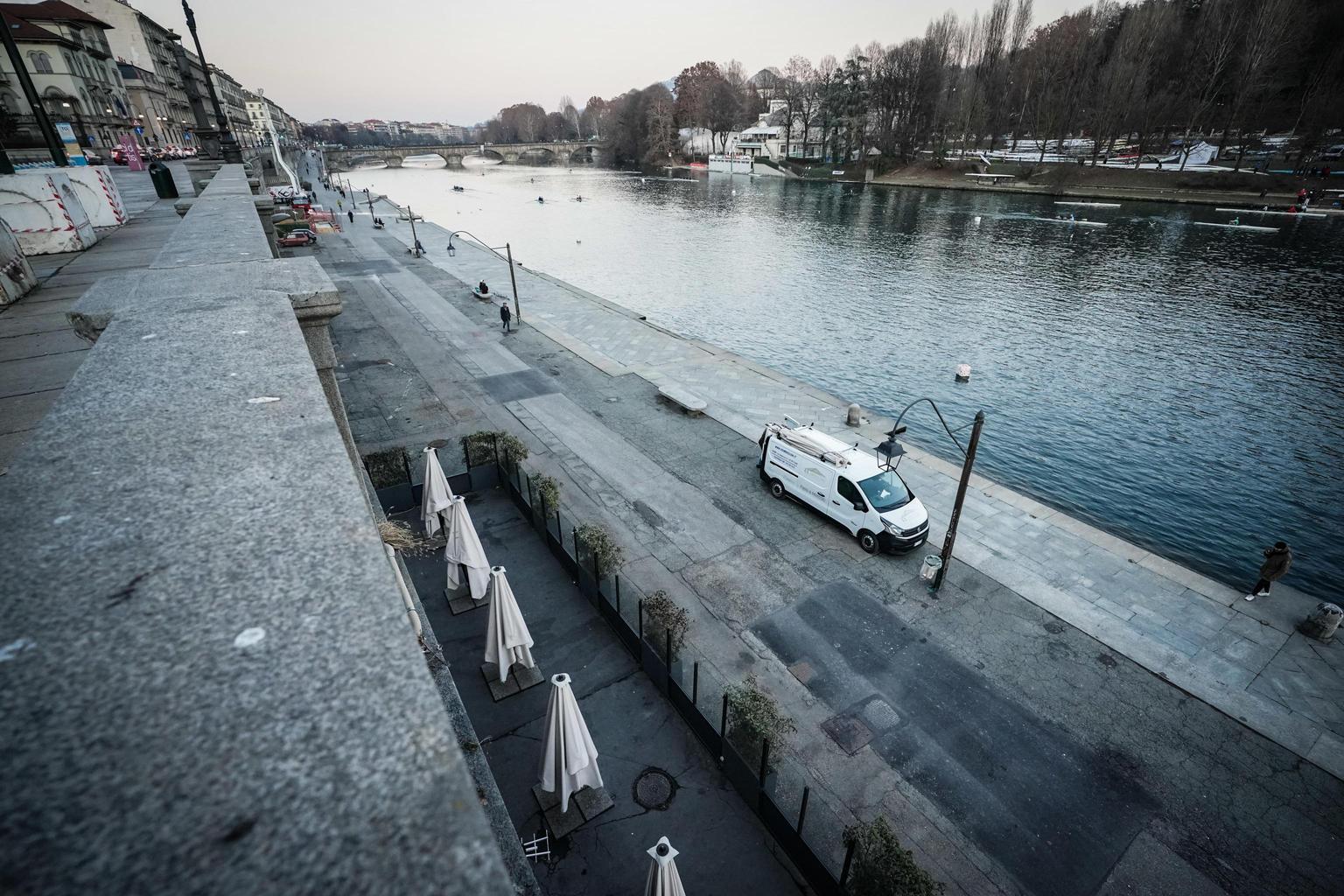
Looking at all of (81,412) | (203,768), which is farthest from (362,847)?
(81,412)

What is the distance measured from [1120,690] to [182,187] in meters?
38.8

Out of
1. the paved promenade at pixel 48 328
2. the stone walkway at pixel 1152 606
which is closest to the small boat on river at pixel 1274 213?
the stone walkway at pixel 1152 606

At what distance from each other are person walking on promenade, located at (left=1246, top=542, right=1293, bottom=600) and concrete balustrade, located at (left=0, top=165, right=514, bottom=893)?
1872cm

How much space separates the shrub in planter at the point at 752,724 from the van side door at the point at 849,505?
723 cm

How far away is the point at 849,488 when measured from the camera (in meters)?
15.5

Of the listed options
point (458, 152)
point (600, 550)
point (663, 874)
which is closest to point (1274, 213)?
point (600, 550)

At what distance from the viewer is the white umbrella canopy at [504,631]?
10.2m

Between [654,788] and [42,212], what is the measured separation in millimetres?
17644

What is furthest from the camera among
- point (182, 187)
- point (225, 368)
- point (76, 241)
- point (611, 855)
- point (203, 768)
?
point (182, 187)

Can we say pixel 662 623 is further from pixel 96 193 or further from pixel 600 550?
pixel 96 193

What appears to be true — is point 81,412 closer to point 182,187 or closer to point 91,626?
point 91,626

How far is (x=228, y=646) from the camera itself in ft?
5.93

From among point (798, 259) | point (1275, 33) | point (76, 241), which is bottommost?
point (798, 259)

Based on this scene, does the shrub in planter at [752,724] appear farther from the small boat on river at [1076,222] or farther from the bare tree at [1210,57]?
the bare tree at [1210,57]
